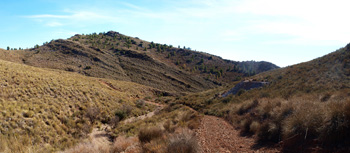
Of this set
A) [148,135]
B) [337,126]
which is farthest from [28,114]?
[337,126]

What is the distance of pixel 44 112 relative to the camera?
14336mm

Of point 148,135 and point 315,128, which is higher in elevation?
point 315,128

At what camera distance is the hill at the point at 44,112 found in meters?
10.6

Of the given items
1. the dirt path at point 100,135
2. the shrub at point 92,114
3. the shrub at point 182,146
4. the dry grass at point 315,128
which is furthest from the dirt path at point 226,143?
the shrub at point 92,114

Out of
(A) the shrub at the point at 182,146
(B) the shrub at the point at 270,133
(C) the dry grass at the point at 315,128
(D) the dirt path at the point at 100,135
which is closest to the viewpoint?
(C) the dry grass at the point at 315,128

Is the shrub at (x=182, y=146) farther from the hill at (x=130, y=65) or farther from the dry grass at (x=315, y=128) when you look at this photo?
the hill at (x=130, y=65)

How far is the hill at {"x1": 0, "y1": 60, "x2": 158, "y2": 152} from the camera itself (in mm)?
10603

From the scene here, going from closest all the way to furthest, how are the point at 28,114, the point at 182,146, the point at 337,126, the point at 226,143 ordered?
the point at 337,126 < the point at 182,146 < the point at 226,143 < the point at 28,114

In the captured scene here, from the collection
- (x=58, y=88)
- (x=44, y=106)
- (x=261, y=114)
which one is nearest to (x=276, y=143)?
(x=261, y=114)

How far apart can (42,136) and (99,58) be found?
54.1 meters

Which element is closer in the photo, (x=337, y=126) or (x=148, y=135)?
(x=337, y=126)

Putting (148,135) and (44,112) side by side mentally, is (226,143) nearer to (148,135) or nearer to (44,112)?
(148,135)

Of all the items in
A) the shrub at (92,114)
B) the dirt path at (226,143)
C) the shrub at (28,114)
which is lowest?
the shrub at (92,114)

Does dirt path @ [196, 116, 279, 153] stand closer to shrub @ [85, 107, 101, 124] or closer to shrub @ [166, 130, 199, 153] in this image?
shrub @ [166, 130, 199, 153]
